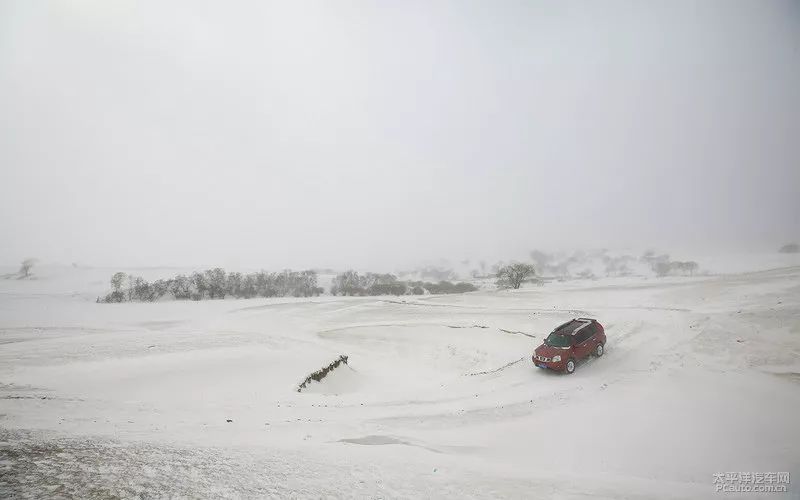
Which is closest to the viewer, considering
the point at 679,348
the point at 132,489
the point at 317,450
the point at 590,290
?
the point at 132,489

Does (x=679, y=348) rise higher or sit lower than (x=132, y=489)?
lower

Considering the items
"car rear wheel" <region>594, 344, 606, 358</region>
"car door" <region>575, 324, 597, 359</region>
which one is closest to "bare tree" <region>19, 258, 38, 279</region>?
"car door" <region>575, 324, 597, 359</region>

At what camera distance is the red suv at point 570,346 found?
46.6 feet

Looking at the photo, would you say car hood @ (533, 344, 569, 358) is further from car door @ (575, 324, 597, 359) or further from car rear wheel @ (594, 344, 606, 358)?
car rear wheel @ (594, 344, 606, 358)

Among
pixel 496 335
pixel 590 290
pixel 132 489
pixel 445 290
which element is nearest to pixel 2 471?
pixel 132 489

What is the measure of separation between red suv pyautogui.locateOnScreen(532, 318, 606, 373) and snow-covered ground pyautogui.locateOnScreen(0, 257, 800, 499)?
0.55 m

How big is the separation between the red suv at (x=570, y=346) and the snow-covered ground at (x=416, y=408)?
1.79 feet

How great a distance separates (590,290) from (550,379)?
22.9 meters

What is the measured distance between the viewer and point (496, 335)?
24297mm

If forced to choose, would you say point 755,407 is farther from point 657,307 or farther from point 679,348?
point 657,307

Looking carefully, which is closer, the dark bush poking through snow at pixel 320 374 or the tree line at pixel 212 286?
the dark bush poking through snow at pixel 320 374

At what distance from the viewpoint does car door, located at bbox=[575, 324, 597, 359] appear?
14641mm

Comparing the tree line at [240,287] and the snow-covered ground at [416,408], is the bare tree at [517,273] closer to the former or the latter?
the tree line at [240,287]

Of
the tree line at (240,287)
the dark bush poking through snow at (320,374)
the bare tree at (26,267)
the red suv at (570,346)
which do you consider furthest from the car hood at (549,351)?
the tree line at (240,287)
